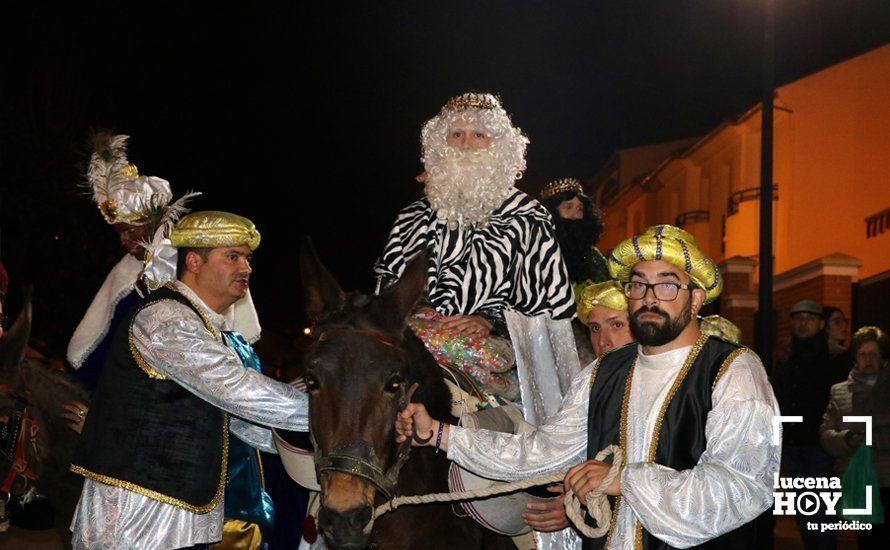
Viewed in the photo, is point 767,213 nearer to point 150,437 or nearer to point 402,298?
point 402,298

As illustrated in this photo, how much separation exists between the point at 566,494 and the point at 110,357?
244 centimetres

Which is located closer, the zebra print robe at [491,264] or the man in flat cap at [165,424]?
the man in flat cap at [165,424]

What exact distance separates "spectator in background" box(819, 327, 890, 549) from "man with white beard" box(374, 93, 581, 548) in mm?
4309

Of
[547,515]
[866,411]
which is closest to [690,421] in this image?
[547,515]

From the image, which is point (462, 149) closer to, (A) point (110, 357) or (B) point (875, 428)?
(A) point (110, 357)

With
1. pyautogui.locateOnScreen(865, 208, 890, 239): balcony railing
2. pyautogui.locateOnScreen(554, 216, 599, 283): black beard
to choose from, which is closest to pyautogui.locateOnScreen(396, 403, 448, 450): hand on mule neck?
pyautogui.locateOnScreen(554, 216, 599, 283): black beard

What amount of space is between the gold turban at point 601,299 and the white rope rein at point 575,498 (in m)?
2.19

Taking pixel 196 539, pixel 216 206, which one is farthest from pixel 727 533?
pixel 216 206

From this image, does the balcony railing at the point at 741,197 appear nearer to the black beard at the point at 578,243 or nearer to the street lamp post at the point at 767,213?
the street lamp post at the point at 767,213

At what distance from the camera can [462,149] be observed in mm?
6621

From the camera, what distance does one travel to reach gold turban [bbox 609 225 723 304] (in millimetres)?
4383

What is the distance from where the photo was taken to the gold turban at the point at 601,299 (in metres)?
6.63

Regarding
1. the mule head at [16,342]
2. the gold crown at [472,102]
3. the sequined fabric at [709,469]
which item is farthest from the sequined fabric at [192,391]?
the gold crown at [472,102]

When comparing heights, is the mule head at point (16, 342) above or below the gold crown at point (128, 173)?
below
